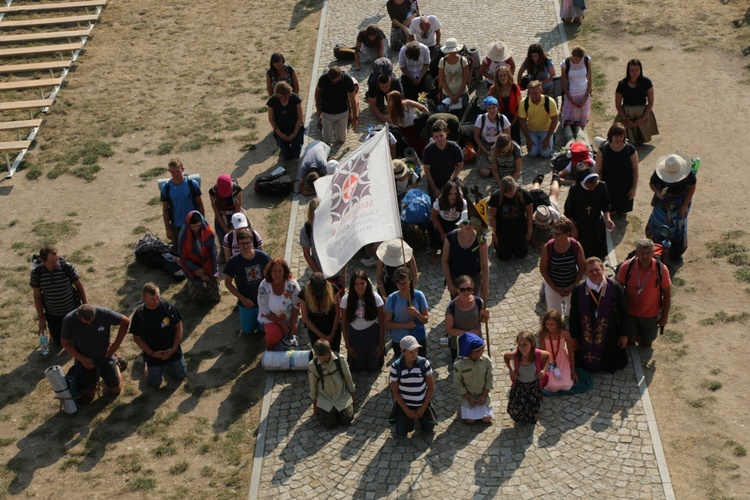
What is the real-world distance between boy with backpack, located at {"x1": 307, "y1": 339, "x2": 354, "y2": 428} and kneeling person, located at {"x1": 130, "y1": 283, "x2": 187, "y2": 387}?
203 cm

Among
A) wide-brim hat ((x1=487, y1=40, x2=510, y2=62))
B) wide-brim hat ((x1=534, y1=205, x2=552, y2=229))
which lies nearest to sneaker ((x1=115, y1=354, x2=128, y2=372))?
wide-brim hat ((x1=534, y1=205, x2=552, y2=229))

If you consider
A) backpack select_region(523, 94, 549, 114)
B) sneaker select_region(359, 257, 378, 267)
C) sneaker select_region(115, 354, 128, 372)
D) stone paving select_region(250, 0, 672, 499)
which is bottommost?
stone paving select_region(250, 0, 672, 499)

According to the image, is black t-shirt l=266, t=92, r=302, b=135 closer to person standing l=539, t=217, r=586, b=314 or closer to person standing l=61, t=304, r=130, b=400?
person standing l=61, t=304, r=130, b=400

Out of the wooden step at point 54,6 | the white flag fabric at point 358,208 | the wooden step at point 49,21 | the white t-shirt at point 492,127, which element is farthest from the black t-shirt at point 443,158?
the wooden step at point 54,6

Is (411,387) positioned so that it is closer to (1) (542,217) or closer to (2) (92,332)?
(2) (92,332)

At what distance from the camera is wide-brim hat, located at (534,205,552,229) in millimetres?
14914

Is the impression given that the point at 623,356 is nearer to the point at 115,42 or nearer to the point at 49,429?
the point at 49,429

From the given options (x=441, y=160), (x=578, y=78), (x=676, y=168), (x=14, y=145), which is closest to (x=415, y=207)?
(x=441, y=160)

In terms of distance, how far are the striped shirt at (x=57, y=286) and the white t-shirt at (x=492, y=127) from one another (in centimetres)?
681

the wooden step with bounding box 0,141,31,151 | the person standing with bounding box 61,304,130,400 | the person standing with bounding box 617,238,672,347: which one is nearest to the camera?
the person standing with bounding box 617,238,672,347

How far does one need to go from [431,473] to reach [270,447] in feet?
6.41

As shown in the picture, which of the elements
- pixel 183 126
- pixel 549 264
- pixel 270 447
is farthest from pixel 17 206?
pixel 549 264

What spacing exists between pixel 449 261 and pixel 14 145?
33.1 feet

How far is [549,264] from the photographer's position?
522 inches
